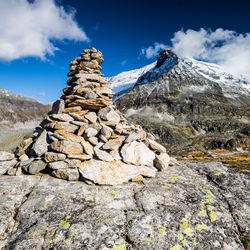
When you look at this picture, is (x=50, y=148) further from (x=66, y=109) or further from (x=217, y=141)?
(x=217, y=141)

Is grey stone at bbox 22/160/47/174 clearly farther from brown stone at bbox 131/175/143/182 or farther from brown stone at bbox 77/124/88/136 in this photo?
brown stone at bbox 131/175/143/182

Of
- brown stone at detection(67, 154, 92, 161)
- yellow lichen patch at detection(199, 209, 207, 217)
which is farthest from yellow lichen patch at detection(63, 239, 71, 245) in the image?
yellow lichen patch at detection(199, 209, 207, 217)

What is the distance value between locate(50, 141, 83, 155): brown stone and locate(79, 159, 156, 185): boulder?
0.86 m

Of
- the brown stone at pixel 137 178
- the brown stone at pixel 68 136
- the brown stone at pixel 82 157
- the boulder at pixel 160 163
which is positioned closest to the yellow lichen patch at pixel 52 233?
→ the brown stone at pixel 82 157

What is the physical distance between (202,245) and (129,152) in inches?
211

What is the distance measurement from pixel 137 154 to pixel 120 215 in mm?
4101

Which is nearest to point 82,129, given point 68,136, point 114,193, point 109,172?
point 68,136

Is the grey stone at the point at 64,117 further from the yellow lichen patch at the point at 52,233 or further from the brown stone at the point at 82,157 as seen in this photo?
the yellow lichen patch at the point at 52,233

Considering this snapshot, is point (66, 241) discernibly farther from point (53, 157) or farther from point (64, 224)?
point (53, 157)

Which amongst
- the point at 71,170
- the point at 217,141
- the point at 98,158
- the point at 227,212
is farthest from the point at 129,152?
the point at 217,141

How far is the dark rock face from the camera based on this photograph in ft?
17.6

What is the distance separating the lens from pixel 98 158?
905 centimetres

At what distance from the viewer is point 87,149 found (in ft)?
29.9

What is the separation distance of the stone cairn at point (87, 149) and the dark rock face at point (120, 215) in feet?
1.98
